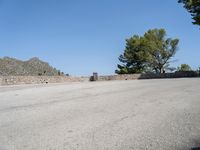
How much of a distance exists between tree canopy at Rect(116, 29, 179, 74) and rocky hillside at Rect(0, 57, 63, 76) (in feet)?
41.8

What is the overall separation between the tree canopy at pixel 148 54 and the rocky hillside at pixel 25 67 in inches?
501

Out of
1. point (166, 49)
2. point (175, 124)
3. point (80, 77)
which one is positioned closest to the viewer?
point (175, 124)

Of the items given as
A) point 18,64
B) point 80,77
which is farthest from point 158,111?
point 18,64

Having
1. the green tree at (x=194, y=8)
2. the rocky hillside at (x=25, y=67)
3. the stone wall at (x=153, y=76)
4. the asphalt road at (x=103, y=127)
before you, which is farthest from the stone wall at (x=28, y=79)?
the asphalt road at (x=103, y=127)

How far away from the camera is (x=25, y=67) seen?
3588 cm

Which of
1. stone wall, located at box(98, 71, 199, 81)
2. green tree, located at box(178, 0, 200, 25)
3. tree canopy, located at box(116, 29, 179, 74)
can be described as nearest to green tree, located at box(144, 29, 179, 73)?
tree canopy, located at box(116, 29, 179, 74)

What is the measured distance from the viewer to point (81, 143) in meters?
4.58

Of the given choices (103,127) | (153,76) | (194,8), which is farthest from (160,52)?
(103,127)

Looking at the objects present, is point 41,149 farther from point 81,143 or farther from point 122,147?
point 122,147

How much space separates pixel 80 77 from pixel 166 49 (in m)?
21.9

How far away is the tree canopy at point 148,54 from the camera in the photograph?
47406 mm

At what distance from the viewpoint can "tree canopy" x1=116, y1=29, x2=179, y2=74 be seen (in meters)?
47.4

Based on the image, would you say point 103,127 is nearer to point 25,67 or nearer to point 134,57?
point 25,67

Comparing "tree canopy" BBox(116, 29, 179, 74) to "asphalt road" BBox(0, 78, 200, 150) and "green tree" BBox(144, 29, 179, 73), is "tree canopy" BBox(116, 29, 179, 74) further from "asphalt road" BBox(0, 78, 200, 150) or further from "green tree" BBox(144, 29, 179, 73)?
"asphalt road" BBox(0, 78, 200, 150)
